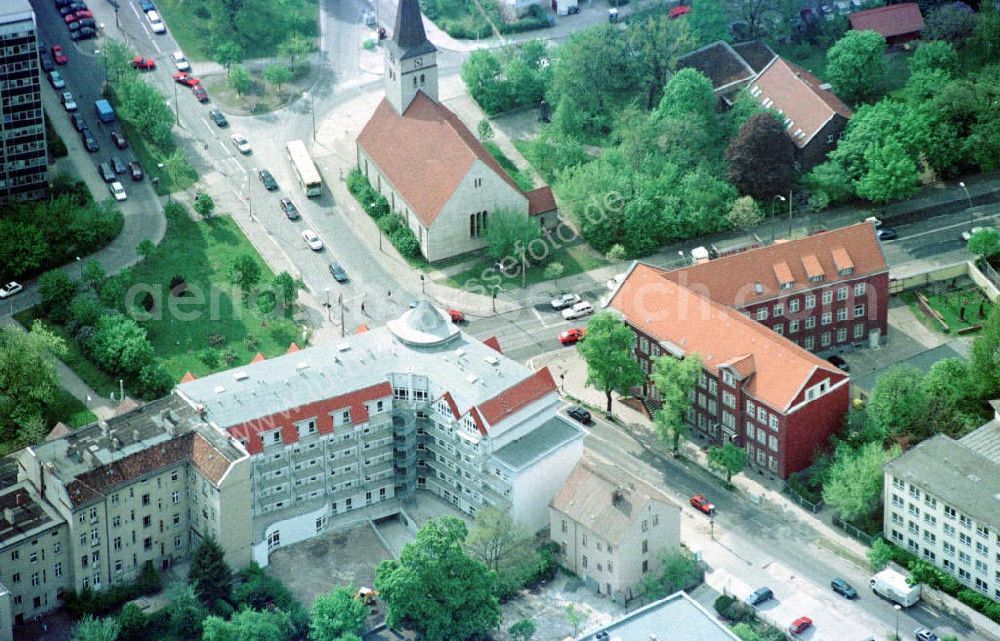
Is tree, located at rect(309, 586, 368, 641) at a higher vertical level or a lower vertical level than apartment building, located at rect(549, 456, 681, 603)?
lower

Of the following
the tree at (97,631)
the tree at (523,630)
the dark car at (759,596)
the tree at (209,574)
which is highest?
the tree at (209,574)

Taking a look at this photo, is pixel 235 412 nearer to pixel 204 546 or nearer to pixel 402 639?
pixel 204 546

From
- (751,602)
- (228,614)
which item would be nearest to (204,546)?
(228,614)

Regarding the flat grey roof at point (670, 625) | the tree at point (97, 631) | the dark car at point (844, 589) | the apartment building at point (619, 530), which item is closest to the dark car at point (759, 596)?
the dark car at point (844, 589)

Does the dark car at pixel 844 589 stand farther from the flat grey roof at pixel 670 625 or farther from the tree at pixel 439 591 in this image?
the tree at pixel 439 591

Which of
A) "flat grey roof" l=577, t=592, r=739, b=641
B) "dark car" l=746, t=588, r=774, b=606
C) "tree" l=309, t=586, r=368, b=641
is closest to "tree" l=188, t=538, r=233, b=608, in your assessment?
"tree" l=309, t=586, r=368, b=641

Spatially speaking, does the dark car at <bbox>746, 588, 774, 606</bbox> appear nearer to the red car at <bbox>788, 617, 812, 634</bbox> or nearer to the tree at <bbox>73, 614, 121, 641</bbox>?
the red car at <bbox>788, 617, 812, 634</bbox>
